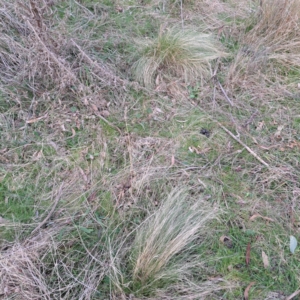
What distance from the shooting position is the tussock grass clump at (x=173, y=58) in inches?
105

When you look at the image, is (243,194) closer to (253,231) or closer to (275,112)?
(253,231)

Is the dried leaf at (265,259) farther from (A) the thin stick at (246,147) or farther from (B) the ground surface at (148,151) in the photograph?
(A) the thin stick at (246,147)

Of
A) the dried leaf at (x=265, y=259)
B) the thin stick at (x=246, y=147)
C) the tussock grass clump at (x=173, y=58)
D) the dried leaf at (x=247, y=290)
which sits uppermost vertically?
the tussock grass clump at (x=173, y=58)

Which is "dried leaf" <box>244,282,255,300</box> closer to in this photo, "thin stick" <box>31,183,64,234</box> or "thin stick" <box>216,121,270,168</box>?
"thin stick" <box>216,121,270,168</box>

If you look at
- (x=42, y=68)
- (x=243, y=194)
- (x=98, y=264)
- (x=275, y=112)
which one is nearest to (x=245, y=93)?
(x=275, y=112)

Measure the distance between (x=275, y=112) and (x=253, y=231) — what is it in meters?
1.02

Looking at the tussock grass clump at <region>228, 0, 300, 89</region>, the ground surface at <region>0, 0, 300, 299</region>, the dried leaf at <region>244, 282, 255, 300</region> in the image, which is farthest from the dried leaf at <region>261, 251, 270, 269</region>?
the tussock grass clump at <region>228, 0, 300, 89</region>

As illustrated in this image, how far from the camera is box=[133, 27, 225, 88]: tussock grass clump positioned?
2.67 meters

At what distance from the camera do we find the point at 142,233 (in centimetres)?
174

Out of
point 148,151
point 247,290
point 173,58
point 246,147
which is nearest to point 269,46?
point 173,58

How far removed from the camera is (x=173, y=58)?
272 centimetres

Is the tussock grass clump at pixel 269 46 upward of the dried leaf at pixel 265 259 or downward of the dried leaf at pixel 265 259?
upward

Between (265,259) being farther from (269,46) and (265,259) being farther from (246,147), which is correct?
(269,46)

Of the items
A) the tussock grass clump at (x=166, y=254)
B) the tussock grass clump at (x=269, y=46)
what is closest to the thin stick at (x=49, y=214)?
the tussock grass clump at (x=166, y=254)
